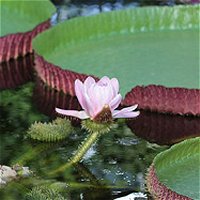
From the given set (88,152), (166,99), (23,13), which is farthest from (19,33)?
(88,152)

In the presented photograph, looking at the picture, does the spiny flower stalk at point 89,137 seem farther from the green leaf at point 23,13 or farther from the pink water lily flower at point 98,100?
the green leaf at point 23,13

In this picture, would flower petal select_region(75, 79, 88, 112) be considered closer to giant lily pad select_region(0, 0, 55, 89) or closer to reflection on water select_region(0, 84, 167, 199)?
reflection on water select_region(0, 84, 167, 199)

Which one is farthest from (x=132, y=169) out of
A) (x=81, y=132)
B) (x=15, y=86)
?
(x=15, y=86)

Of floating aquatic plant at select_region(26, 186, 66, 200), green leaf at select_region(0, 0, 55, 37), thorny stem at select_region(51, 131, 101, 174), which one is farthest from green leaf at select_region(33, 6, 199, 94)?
floating aquatic plant at select_region(26, 186, 66, 200)

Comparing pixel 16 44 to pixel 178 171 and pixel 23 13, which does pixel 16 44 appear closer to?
pixel 23 13

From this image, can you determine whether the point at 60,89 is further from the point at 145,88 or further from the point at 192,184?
the point at 192,184

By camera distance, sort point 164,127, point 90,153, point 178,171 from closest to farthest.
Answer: point 178,171
point 90,153
point 164,127

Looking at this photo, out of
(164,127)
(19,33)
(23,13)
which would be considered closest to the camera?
(164,127)
